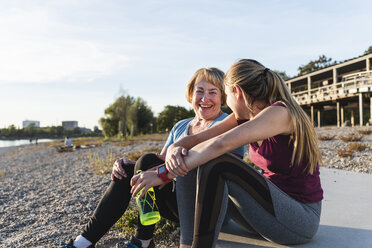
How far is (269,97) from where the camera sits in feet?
6.41

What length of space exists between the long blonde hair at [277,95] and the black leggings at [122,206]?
0.92 meters

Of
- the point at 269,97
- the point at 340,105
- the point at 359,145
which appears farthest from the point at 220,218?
the point at 340,105

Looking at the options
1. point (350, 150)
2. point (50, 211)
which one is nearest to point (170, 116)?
point (350, 150)

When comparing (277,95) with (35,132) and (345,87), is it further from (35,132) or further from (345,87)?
(35,132)

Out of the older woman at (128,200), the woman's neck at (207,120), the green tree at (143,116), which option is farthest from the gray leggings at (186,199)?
the green tree at (143,116)

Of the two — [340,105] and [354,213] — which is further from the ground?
[340,105]

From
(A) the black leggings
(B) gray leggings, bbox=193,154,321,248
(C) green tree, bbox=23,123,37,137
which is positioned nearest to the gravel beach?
(A) the black leggings

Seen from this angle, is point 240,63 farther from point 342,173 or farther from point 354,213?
point 342,173

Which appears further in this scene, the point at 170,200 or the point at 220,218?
the point at 170,200

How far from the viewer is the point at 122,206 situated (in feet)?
7.42

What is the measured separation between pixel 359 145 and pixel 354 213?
517 centimetres

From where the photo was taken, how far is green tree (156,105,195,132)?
137ft

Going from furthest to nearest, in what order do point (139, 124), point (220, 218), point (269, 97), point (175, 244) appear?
1. point (139, 124)
2. point (175, 244)
3. point (269, 97)
4. point (220, 218)

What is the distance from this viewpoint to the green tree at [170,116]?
41.7 meters
